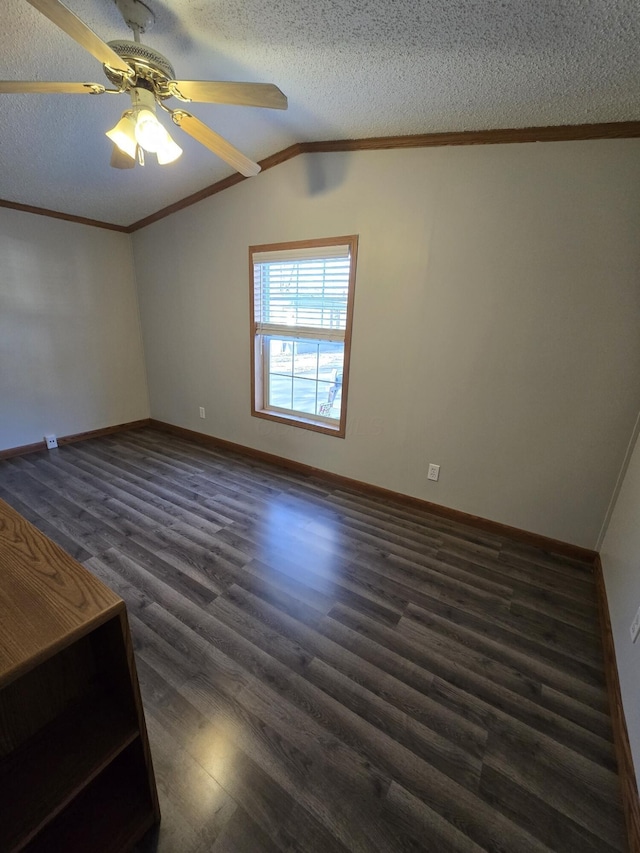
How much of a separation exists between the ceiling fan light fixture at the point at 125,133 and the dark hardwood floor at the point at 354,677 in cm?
210

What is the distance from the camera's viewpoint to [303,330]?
293cm

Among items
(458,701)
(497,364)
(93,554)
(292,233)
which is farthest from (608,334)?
(93,554)

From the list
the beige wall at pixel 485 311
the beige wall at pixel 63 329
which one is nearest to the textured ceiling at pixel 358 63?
the beige wall at pixel 485 311

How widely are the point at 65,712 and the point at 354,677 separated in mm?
1011

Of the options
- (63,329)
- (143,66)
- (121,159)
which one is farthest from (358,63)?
(63,329)

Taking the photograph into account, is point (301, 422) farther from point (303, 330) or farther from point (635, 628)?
point (635, 628)

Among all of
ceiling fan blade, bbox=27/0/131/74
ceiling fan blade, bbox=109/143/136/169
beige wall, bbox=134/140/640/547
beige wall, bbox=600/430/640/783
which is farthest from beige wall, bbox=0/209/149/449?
beige wall, bbox=600/430/640/783

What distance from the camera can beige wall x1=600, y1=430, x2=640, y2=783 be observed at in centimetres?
121

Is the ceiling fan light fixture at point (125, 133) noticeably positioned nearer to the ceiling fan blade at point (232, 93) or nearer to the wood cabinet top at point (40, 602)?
the ceiling fan blade at point (232, 93)

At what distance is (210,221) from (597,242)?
9.87ft

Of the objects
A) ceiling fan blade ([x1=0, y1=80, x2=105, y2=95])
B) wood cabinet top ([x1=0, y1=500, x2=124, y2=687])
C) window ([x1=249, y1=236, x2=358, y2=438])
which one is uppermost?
ceiling fan blade ([x1=0, y1=80, x2=105, y2=95])

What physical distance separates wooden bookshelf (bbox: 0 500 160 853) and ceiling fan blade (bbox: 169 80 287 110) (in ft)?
5.37

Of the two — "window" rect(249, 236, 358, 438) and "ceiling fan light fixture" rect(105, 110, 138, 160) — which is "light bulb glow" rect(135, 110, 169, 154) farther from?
"window" rect(249, 236, 358, 438)

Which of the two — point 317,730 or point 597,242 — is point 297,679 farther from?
point 597,242
